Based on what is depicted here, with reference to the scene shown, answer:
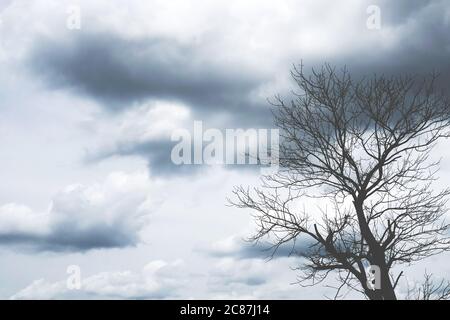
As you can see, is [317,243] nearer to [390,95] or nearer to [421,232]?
[421,232]

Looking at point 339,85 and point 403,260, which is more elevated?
point 339,85

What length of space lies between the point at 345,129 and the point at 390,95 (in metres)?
1.31

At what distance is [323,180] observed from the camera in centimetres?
1229
